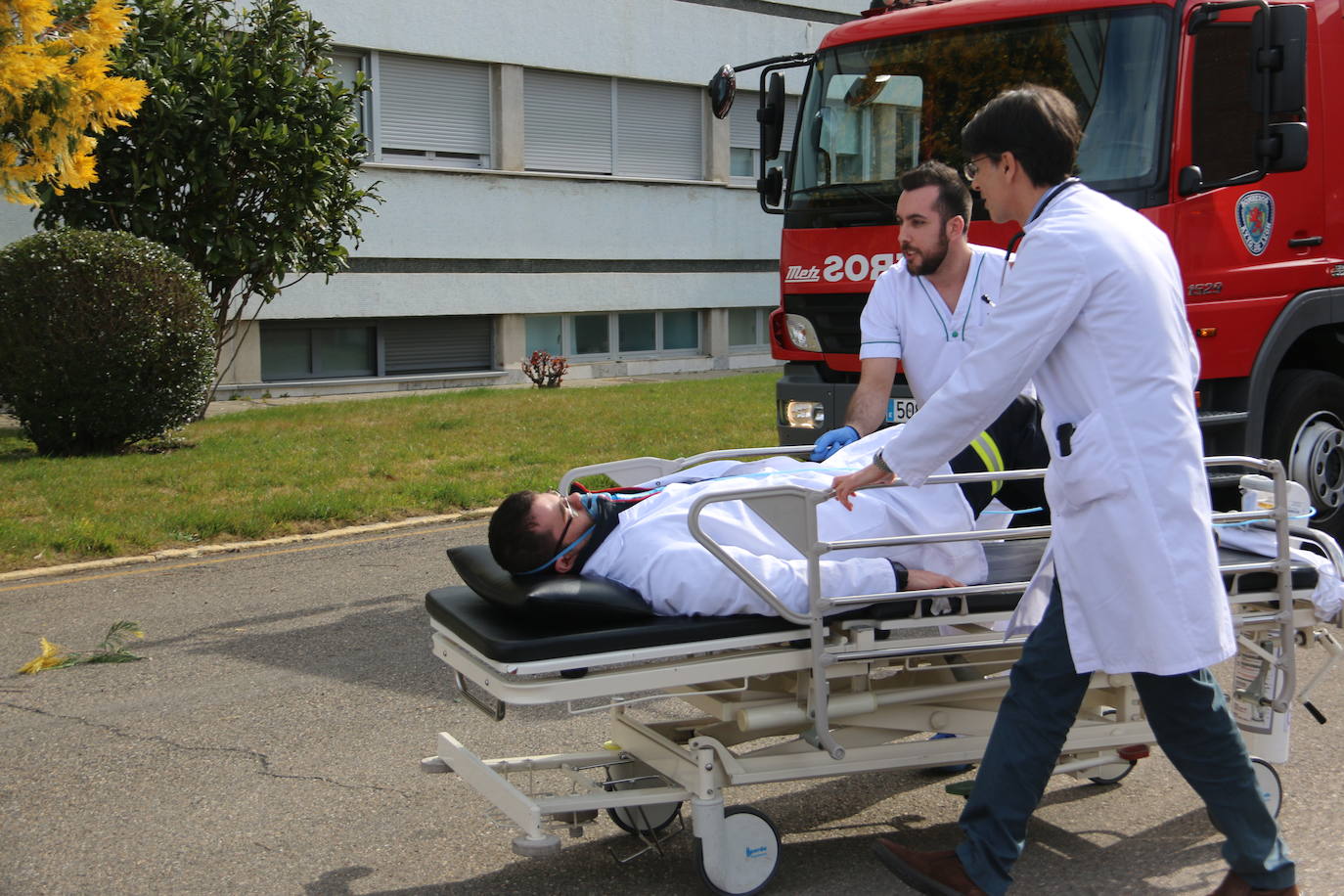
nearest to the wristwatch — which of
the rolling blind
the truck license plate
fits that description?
→ the truck license plate

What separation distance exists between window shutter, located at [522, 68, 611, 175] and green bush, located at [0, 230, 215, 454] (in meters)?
9.34

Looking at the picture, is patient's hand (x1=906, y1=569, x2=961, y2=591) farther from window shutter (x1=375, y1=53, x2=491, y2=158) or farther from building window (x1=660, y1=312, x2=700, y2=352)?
building window (x1=660, y1=312, x2=700, y2=352)

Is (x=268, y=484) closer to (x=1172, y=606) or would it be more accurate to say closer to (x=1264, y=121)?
(x=1264, y=121)

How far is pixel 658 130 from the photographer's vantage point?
22484 mm

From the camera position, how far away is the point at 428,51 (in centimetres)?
1920

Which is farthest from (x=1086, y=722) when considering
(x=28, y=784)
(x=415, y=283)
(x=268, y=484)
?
(x=415, y=283)

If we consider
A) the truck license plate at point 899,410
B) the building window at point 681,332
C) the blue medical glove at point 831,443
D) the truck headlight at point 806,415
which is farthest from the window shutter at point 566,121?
the blue medical glove at point 831,443

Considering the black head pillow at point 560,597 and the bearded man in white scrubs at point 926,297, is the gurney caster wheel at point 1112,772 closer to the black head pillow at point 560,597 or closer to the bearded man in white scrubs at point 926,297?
the bearded man in white scrubs at point 926,297

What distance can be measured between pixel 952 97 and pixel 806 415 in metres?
1.96

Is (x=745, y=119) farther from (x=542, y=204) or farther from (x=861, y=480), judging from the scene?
(x=861, y=480)

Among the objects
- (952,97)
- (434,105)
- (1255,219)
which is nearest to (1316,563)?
(1255,219)

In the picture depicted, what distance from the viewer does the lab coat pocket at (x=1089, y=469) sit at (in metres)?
3.33

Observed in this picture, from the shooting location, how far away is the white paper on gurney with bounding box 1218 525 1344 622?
4098mm

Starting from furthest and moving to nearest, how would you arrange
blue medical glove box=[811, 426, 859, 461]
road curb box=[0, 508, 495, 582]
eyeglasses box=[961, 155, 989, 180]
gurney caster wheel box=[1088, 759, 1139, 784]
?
road curb box=[0, 508, 495, 582] → blue medical glove box=[811, 426, 859, 461] → gurney caster wheel box=[1088, 759, 1139, 784] → eyeglasses box=[961, 155, 989, 180]
